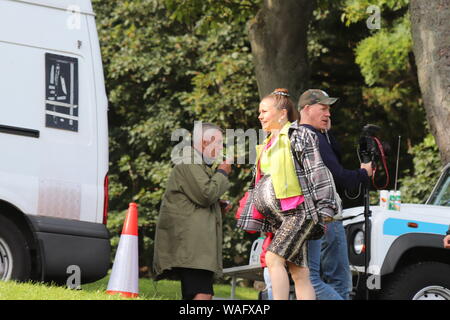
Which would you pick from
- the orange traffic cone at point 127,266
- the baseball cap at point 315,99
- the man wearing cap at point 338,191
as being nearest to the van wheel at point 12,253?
the orange traffic cone at point 127,266

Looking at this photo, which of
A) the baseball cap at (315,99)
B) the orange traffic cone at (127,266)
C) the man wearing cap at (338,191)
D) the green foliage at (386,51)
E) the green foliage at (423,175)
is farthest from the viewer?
the green foliage at (423,175)

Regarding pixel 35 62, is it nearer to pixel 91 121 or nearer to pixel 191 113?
pixel 91 121

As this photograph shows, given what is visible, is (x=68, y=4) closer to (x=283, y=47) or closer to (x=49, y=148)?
(x=49, y=148)

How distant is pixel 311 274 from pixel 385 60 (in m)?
11.9

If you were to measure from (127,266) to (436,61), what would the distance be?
15.1ft

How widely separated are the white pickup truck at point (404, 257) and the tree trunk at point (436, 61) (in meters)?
2.91

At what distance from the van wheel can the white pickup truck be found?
2668 mm

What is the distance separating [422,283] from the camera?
7391 millimetres

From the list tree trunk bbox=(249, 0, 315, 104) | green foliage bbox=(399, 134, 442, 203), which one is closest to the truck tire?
tree trunk bbox=(249, 0, 315, 104)

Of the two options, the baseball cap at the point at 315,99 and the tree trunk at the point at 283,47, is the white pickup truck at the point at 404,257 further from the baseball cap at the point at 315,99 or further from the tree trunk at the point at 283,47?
the tree trunk at the point at 283,47

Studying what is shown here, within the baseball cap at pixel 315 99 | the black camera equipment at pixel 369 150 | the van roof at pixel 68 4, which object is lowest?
the black camera equipment at pixel 369 150

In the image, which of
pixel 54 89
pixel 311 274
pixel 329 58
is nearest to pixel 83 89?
pixel 54 89

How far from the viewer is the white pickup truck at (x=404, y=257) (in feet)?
24.2

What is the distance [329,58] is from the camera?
21016 mm
